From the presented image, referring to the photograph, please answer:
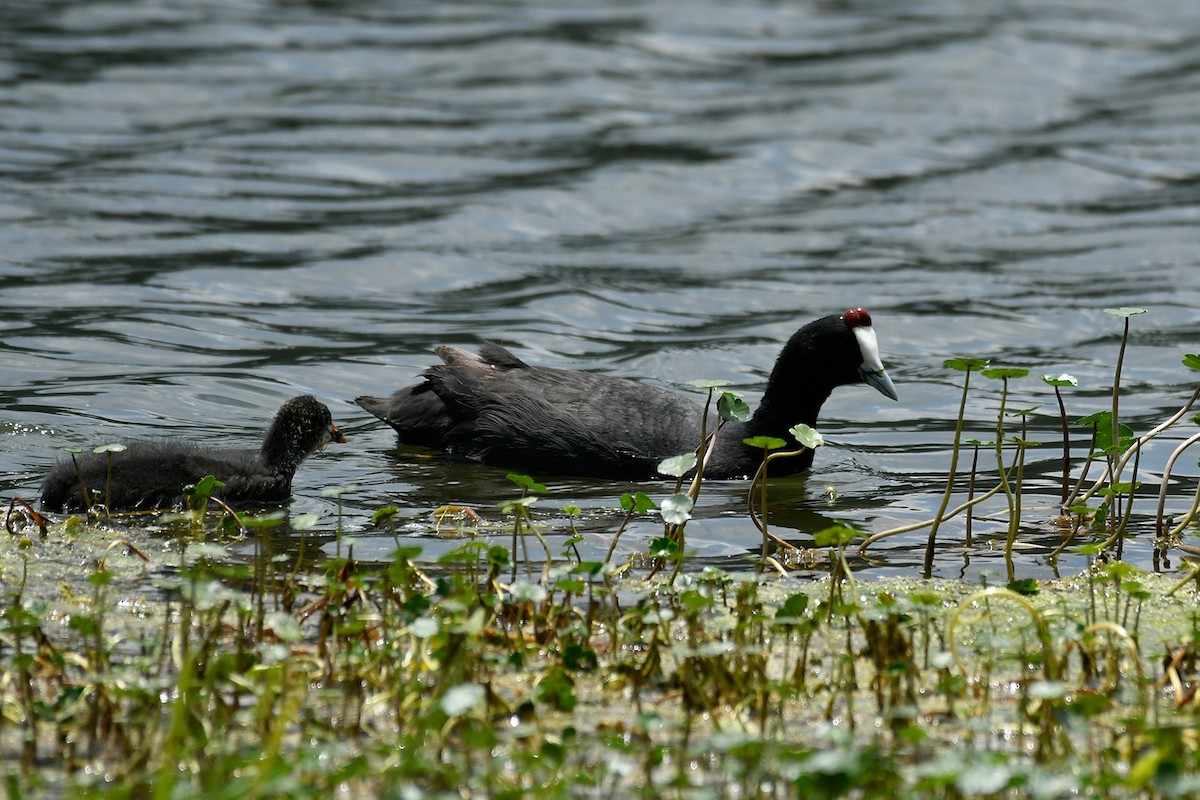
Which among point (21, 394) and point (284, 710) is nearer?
point (284, 710)

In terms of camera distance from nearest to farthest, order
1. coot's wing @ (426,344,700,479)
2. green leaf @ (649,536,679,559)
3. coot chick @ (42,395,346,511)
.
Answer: green leaf @ (649,536,679,559)
coot chick @ (42,395,346,511)
coot's wing @ (426,344,700,479)

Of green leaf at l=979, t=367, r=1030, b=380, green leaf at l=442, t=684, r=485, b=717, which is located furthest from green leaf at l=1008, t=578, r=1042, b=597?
green leaf at l=442, t=684, r=485, b=717

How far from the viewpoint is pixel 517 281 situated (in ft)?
41.0

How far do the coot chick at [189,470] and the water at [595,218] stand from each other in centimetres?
24

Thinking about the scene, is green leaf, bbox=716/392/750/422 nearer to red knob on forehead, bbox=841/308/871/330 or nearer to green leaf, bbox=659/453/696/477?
green leaf, bbox=659/453/696/477

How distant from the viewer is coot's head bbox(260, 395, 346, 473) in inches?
285

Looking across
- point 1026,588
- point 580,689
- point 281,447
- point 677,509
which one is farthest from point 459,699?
point 281,447

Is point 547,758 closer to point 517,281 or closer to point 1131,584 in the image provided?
point 1131,584

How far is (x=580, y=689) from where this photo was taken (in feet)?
14.7

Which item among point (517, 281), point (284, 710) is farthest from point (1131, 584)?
point (517, 281)

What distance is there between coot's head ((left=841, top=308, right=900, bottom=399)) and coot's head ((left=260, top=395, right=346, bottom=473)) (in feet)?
8.35

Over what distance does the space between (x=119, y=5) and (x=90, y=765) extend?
18772mm

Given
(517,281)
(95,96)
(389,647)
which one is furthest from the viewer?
(95,96)

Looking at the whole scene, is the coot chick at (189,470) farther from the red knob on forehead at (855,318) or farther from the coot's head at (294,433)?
the red knob on forehead at (855,318)
